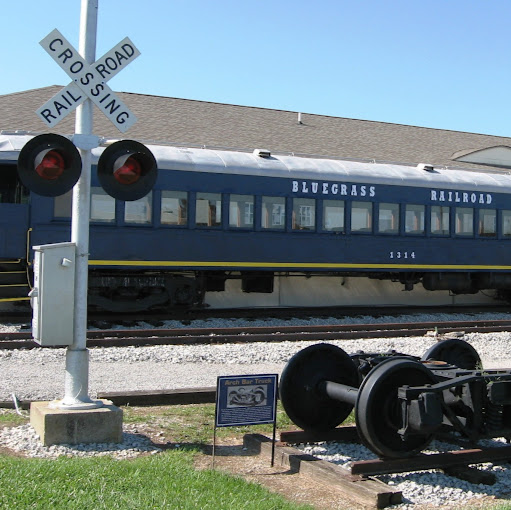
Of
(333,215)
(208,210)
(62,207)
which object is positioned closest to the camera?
(62,207)

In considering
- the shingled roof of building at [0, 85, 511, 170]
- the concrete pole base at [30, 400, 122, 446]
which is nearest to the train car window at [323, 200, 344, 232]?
the shingled roof of building at [0, 85, 511, 170]

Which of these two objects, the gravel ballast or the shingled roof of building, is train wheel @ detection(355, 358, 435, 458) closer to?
the gravel ballast

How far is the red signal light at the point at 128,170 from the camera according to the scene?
258 inches

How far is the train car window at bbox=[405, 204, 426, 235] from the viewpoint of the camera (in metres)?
18.5

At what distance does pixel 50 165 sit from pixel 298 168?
37.2 ft

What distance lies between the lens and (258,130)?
27.2 m

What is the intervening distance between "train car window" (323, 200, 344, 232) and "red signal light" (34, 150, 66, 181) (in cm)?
1157

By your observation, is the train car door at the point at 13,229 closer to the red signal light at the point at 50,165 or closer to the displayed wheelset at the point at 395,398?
the red signal light at the point at 50,165

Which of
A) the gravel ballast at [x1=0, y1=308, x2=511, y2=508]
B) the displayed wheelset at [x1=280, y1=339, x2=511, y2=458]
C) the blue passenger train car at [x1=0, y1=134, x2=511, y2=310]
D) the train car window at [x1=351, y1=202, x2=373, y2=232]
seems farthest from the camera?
the train car window at [x1=351, y1=202, x2=373, y2=232]

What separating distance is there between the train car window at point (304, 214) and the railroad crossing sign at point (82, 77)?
10.7m

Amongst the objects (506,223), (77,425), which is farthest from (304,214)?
(77,425)

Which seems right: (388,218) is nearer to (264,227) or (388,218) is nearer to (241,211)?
(264,227)

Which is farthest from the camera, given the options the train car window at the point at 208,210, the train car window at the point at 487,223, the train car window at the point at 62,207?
the train car window at the point at 487,223

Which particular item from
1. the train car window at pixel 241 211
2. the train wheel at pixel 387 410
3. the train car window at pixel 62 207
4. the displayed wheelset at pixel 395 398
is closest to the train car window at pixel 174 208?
the train car window at pixel 241 211
